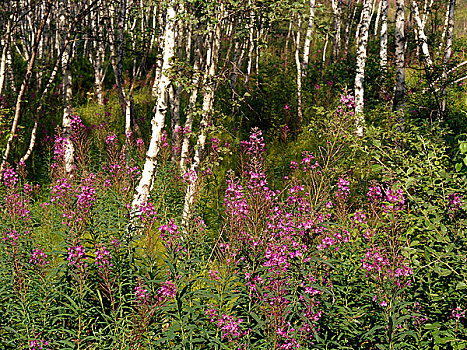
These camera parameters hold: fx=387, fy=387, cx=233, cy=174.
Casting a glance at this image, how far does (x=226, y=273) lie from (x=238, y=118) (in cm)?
925

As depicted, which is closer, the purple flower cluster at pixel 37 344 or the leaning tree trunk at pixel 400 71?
the purple flower cluster at pixel 37 344

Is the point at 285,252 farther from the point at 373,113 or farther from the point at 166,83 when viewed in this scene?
the point at 373,113

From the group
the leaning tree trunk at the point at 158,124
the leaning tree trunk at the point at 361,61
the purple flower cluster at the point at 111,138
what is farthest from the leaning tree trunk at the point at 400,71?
the purple flower cluster at the point at 111,138

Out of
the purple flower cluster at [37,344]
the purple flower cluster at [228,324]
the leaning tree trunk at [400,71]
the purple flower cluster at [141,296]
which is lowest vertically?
the purple flower cluster at [37,344]

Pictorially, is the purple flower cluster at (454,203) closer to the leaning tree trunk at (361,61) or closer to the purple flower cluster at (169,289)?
the purple flower cluster at (169,289)

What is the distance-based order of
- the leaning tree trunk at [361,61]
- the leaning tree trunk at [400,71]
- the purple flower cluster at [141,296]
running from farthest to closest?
the leaning tree trunk at [361,61]
the leaning tree trunk at [400,71]
the purple flower cluster at [141,296]

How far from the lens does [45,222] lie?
18.7ft

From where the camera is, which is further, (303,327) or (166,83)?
(166,83)

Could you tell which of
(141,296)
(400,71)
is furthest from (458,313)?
(400,71)

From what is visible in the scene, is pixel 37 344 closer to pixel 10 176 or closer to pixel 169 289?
pixel 169 289

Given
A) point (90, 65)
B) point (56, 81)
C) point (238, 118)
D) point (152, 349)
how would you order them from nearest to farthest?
point (152, 349), point (238, 118), point (56, 81), point (90, 65)

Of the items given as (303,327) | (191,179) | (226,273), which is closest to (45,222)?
(191,179)

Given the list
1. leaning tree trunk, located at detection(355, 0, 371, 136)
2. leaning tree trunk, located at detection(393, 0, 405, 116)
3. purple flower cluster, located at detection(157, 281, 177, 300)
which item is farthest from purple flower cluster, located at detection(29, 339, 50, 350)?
leaning tree trunk, located at detection(355, 0, 371, 136)

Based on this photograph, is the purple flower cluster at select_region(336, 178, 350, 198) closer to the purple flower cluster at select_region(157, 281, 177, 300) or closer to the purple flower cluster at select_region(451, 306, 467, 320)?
the purple flower cluster at select_region(451, 306, 467, 320)
